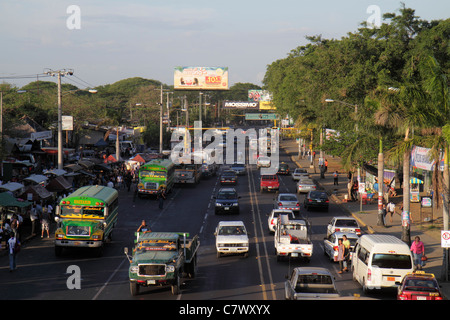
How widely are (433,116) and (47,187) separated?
2654 centimetres

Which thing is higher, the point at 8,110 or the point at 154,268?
the point at 8,110

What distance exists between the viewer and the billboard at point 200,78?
124625 millimetres

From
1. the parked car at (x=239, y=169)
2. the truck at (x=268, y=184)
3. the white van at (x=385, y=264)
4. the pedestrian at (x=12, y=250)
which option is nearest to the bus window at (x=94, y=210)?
the pedestrian at (x=12, y=250)

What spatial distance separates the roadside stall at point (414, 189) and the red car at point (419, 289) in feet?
91.6

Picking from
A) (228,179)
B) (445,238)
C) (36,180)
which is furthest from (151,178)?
(445,238)

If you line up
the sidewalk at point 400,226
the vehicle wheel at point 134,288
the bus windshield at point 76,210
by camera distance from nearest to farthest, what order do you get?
the vehicle wheel at point 134,288
the sidewalk at point 400,226
the bus windshield at point 76,210

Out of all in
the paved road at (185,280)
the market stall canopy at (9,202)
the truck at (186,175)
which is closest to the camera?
the paved road at (185,280)

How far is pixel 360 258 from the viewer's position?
74.6ft

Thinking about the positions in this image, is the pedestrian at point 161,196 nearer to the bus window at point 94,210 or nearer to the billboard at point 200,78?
the bus window at point 94,210

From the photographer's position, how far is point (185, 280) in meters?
23.3

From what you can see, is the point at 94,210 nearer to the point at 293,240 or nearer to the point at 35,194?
the point at 35,194

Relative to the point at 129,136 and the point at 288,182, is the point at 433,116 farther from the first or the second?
the point at 129,136
